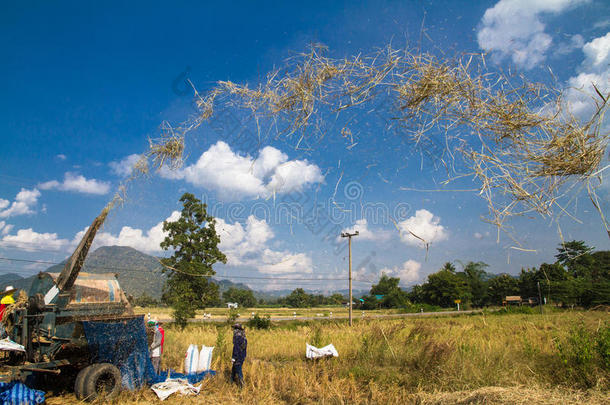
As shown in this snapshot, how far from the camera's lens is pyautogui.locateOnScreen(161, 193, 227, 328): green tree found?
21797mm

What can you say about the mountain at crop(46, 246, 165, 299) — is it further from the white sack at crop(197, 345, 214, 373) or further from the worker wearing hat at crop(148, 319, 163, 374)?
the white sack at crop(197, 345, 214, 373)

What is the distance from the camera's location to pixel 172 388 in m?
6.34

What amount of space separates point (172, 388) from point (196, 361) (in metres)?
1.43

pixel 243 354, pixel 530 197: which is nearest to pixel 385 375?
pixel 243 354

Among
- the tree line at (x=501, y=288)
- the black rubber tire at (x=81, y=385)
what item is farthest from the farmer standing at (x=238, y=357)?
the tree line at (x=501, y=288)

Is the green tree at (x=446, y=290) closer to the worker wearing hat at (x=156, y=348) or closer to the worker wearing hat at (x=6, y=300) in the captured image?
the worker wearing hat at (x=156, y=348)

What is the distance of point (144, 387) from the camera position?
21.1 ft

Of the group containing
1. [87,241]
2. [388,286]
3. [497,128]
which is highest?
[497,128]

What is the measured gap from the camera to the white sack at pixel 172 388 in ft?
20.1

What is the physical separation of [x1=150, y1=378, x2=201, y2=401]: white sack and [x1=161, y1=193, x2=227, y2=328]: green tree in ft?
49.3

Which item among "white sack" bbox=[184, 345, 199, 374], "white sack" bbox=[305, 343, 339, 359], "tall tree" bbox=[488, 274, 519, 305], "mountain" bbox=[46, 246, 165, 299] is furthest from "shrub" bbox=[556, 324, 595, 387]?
"tall tree" bbox=[488, 274, 519, 305]

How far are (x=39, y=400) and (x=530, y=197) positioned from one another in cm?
704

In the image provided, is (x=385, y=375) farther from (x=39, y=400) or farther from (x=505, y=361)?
(x=39, y=400)

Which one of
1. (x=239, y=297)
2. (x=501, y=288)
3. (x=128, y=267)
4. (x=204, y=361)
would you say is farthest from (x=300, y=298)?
(x=128, y=267)
